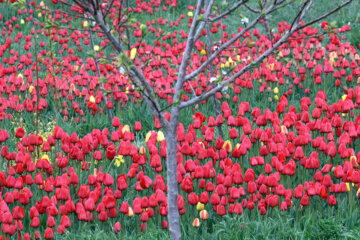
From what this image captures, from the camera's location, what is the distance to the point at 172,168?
3.65 metres

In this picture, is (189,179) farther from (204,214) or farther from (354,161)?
(354,161)

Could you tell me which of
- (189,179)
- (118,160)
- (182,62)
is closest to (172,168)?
(182,62)

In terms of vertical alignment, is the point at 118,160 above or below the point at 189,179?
above

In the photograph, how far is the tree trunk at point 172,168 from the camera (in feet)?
11.8

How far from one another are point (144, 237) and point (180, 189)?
0.89 metres

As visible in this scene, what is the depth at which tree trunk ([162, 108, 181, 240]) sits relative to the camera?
3.59m

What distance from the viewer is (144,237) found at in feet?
13.6

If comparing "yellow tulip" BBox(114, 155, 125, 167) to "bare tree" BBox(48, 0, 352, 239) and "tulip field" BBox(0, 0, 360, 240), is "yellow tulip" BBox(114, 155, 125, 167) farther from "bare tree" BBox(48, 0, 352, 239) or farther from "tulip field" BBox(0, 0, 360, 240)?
"bare tree" BBox(48, 0, 352, 239)

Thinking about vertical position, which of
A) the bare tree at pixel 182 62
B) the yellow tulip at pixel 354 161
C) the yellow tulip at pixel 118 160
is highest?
the bare tree at pixel 182 62

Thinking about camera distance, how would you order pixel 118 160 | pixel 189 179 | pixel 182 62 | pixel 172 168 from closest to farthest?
pixel 182 62 < pixel 172 168 < pixel 189 179 < pixel 118 160

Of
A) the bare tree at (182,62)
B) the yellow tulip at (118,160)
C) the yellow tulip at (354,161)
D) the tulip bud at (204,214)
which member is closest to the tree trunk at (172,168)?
the bare tree at (182,62)

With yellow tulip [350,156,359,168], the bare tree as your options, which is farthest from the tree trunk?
yellow tulip [350,156,359,168]

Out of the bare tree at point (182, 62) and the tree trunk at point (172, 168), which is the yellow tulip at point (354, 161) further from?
the tree trunk at point (172, 168)

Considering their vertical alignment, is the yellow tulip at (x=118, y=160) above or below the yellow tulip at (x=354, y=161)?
above
